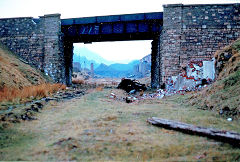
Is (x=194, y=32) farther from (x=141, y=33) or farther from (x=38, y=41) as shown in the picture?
(x=38, y=41)

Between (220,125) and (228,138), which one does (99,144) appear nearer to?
(228,138)

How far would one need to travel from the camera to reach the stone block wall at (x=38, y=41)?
12.4 meters

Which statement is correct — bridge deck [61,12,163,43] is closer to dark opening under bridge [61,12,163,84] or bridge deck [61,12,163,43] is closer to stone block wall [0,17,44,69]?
dark opening under bridge [61,12,163,84]

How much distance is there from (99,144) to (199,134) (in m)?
1.56

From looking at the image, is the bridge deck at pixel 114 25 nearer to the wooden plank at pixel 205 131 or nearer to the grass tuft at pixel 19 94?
the grass tuft at pixel 19 94

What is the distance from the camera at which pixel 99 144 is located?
247 centimetres

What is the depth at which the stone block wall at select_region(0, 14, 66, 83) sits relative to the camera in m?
12.4

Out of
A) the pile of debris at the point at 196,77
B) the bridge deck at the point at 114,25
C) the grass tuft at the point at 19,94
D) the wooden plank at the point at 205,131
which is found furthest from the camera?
the bridge deck at the point at 114,25

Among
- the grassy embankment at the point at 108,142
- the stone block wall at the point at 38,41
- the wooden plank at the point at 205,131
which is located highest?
the stone block wall at the point at 38,41

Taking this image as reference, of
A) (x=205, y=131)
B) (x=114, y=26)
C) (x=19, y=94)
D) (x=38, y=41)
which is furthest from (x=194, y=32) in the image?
(x=38, y=41)

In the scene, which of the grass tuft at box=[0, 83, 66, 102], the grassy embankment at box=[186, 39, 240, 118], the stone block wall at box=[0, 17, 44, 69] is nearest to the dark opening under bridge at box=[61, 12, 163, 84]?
the stone block wall at box=[0, 17, 44, 69]

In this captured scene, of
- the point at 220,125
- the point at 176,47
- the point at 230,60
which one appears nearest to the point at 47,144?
the point at 220,125

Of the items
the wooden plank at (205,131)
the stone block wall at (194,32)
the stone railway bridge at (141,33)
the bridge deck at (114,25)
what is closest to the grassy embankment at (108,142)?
the wooden plank at (205,131)

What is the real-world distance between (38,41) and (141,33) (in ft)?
24.5
